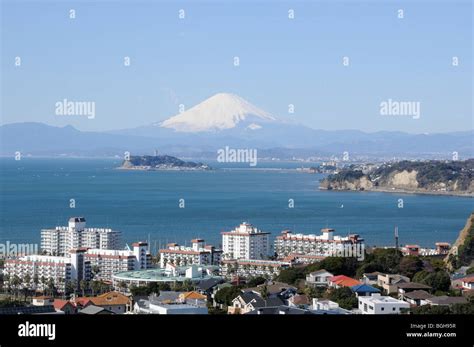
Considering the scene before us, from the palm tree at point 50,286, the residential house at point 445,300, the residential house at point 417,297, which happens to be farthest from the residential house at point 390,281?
the palm tree at point 50,286

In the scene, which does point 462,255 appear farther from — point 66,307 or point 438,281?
point 66,307

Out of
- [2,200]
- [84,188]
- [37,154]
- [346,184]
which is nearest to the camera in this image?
[2,200]

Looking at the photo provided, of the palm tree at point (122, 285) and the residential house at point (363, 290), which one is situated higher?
the residential house at point (363, 290)

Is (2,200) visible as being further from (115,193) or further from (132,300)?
(132,300)

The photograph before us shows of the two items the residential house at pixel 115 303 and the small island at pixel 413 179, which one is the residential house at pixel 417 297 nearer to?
the residential house at pixel 115 303

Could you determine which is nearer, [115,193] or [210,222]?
[210,222]

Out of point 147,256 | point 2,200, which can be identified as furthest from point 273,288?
point 2,200

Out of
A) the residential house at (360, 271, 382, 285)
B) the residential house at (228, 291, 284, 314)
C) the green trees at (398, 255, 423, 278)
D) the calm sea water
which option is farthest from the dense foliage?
the residential house at (228, 291, 284, 314)
